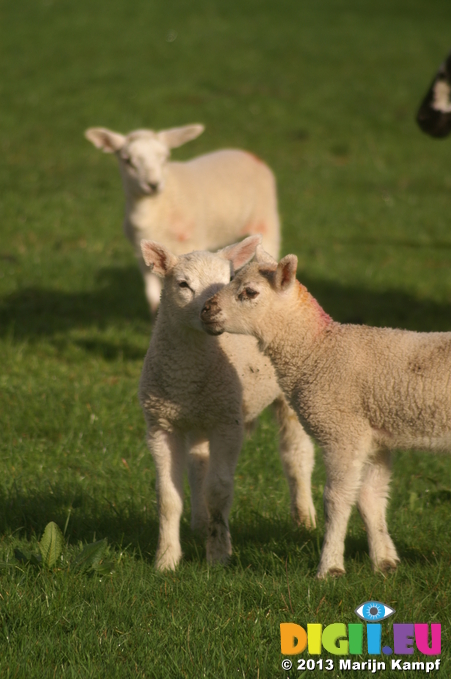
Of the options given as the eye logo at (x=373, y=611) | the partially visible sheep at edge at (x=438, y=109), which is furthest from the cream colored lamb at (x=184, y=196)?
the eye logo at (x=373, y=611)

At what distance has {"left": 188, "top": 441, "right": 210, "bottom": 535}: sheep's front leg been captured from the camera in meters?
4.12

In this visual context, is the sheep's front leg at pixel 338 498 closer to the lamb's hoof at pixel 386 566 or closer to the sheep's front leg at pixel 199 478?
the lamb's hoof at pixel 386 566

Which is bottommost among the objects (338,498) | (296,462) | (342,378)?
(296,462)

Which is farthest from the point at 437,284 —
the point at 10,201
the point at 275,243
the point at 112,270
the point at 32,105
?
Result: the point at 32,105

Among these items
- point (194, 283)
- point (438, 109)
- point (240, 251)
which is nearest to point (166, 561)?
point (194, 283)

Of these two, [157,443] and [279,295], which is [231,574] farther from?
[279,295]

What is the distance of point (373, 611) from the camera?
315cm

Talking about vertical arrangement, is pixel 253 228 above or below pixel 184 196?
below

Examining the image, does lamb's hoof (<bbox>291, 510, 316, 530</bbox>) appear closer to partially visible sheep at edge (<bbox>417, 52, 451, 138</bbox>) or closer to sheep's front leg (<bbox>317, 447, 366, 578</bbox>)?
sheep's front leg (<bbox>317, 447, 366, 578</bbox>)

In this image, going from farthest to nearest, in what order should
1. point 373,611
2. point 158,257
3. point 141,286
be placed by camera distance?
point 141,286, point 158,257, point 373,611

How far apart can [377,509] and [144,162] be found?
12.6 ft

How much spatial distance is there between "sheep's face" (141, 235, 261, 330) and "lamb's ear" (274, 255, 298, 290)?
352mm

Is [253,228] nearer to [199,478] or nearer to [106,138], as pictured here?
[106,138]

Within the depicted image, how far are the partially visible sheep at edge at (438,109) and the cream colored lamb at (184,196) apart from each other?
1.76 metres
